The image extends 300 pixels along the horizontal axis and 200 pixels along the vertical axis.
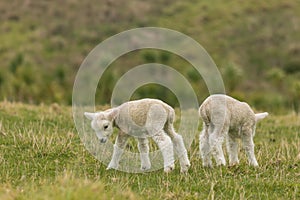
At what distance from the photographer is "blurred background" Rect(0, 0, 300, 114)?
45469 mm

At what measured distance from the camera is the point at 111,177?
7.91 metres

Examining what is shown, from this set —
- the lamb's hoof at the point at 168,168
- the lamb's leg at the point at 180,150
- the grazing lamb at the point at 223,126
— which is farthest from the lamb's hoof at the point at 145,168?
the grazing lamb at the point at 223,126

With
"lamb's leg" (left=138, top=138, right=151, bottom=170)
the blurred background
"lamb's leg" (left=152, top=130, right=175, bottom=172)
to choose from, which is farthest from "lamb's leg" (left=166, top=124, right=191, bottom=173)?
the blurred background

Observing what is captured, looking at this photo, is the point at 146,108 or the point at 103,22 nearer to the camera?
the point at 146,108

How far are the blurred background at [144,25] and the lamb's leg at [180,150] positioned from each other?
1270 inches

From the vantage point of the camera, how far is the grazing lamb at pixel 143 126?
795 centimetres

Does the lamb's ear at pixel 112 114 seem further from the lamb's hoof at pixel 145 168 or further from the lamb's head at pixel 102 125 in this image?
the lamb's hoof at pixel 145 168

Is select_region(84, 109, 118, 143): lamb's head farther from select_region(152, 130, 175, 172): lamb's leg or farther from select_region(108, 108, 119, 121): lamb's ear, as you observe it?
select_region(152, 130, 175, 172): lamb's leg

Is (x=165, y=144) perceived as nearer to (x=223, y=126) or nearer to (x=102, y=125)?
(x=102, y=125)

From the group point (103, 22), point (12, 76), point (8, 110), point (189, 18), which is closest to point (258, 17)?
point (189, 18)

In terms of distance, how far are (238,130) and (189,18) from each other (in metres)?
53.2

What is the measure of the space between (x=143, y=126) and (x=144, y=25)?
53.0 m

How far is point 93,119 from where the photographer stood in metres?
8.01

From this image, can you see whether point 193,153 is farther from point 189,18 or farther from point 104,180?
point 189,18
